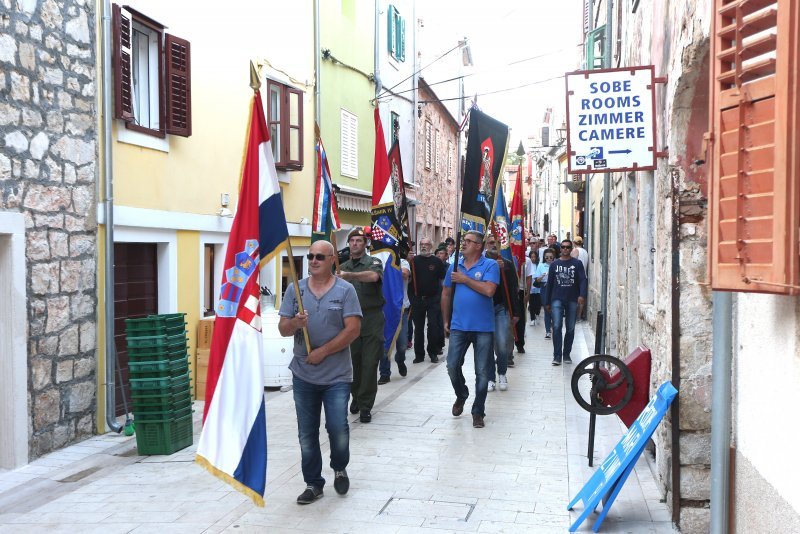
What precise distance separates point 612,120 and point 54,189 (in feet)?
15.6

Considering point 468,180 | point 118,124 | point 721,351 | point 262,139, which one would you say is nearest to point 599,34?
point 468,180

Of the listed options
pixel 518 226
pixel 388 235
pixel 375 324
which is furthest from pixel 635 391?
pixel 518 226

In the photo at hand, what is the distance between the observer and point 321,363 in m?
5.81

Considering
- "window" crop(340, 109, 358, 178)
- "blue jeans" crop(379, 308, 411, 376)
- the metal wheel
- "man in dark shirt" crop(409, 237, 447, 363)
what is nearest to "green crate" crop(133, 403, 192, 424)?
the metal wheel

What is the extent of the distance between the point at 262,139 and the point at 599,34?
10400 mm

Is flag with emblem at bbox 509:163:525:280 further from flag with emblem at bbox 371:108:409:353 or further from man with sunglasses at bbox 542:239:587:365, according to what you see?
flag with emblem at bbox 371:108:409:353

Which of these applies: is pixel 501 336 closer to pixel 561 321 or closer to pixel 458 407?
pixel 458 407

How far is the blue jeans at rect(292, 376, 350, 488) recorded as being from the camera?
5.84 meters

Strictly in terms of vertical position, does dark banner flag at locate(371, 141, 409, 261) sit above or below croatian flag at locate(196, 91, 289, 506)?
above

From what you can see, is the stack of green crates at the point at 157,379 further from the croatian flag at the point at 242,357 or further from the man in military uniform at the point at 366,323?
the croatian flag at the point at 242,357

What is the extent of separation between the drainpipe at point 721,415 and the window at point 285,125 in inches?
377

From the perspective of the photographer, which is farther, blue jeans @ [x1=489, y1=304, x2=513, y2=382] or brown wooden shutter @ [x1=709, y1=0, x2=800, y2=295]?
blue jeans @ [x1=489, y1=304, x2=513, y2=382]

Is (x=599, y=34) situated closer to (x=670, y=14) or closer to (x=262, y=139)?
(x=670, y=14)

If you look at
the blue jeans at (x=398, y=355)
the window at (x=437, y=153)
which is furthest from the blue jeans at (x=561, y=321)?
the window at (x=437, y=153)
